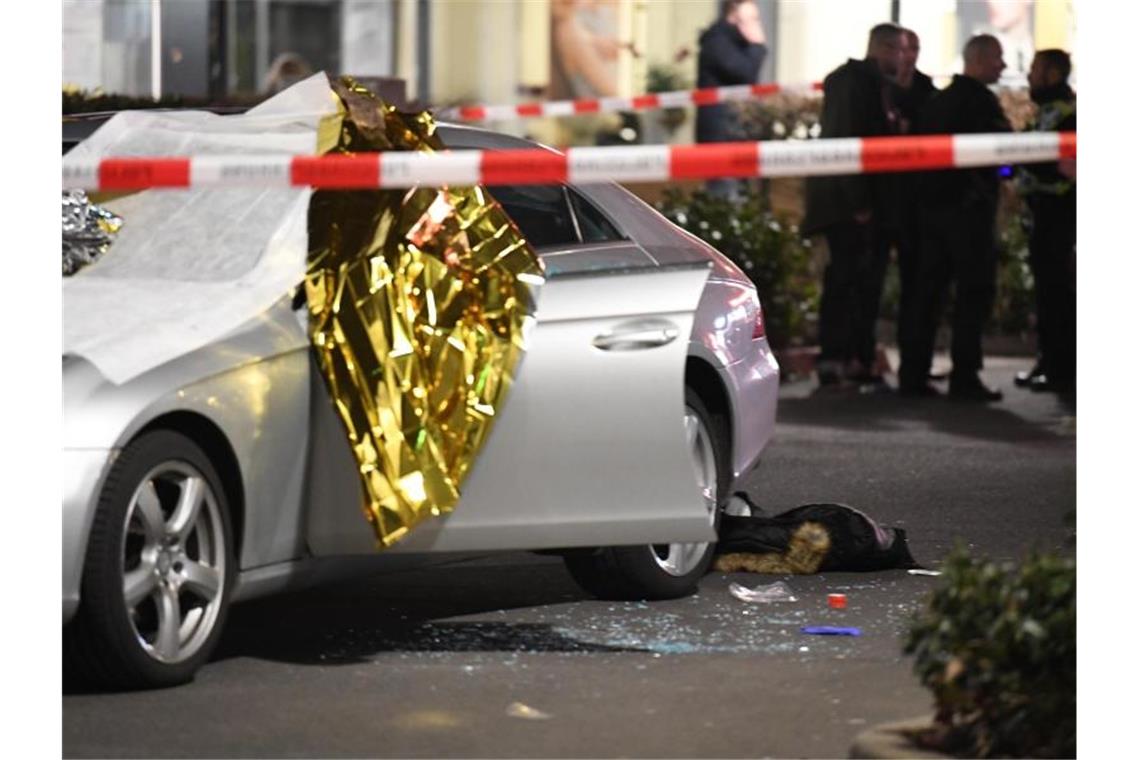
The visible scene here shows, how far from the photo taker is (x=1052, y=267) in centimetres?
1105

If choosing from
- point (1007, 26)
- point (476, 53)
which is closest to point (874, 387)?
point (1007, 26)

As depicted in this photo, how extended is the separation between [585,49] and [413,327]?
35.6 ft

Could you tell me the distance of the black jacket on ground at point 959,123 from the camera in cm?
869

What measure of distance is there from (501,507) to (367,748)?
3.11 feet

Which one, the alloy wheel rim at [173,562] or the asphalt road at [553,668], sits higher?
the alloy wheel rim at [173,562]

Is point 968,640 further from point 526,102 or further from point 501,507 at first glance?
point 526,102

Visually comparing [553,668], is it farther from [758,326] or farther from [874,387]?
[874,387]

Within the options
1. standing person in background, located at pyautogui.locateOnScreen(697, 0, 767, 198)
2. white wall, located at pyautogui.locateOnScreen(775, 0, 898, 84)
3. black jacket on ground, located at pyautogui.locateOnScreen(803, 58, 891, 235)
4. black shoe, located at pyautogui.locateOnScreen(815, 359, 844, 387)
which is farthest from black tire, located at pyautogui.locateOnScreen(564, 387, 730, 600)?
standing person in background, located at pyautogui.locateOnScreen(697, 0, 767, 198)

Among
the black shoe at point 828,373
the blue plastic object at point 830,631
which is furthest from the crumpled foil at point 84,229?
the black shoe at point 828,373

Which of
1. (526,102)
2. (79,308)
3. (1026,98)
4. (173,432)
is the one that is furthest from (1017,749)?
(526,102)

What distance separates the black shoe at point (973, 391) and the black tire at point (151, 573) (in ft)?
18.2

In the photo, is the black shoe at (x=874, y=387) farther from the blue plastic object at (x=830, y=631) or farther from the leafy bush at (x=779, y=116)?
the blue plastic object at (x=830, y=631)

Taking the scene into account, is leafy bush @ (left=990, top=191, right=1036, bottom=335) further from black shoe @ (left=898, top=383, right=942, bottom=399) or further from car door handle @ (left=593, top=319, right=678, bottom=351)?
car door handle @ (left=593, top=319, right=678, bottom=351)

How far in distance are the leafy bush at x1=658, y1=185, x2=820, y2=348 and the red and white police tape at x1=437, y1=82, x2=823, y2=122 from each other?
1702 mm
